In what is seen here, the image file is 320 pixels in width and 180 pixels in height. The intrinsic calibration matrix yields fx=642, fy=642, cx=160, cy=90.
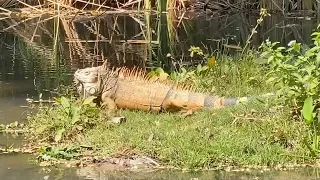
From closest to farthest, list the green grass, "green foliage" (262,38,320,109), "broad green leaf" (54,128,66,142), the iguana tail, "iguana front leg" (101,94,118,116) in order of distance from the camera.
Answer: the green grass < "green foliage" (262,38,320,109) < "broad green leaf" (54,128,66,142) < the iguana tail < "iguana front leg" (101,94,118,116)

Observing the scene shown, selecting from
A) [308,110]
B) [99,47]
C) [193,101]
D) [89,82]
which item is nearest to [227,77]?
[193,101]

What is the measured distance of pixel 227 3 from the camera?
1582cm

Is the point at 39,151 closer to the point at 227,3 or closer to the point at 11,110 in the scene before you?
the point at 11,110

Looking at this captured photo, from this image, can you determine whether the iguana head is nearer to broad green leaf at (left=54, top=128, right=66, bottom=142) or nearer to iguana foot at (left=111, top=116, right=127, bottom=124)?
iguana foot at (left=111, top=116, right=127, bottom=124)

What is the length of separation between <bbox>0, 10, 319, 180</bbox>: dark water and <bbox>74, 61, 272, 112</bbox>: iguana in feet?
2.18

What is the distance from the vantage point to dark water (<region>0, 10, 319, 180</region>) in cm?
408

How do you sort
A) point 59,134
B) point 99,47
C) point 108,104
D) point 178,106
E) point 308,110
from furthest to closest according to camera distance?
point 99,47 → point 108,104 → point 178,106 → point 59,134 → point 308,110

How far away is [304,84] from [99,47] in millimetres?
5946

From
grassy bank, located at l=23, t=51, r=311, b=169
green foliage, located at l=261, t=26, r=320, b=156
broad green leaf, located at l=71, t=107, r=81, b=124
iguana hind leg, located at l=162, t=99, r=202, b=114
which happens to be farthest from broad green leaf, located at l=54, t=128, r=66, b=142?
green foliage, located at l=261, t=26, r=320, b=156

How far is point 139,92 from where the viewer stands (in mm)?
5527

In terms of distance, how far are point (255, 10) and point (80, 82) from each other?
1054 cm

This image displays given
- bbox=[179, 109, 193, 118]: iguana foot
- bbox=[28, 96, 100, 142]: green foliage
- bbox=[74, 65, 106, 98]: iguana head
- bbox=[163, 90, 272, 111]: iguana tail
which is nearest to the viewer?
bbox=[28, 96, 100, 142]: green foliage

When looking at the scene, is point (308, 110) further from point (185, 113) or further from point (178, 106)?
point (178, 106)

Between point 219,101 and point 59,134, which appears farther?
point 219,101
